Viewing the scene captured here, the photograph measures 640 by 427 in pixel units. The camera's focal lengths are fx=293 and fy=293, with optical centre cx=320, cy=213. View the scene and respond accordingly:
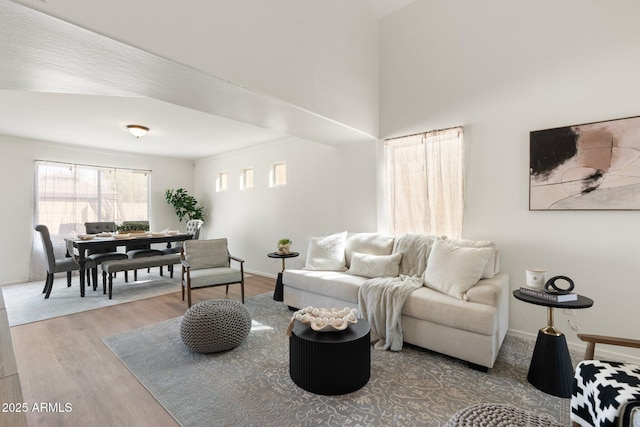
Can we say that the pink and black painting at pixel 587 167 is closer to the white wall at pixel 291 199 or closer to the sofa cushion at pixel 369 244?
the sofa cushion at pixel 369 244

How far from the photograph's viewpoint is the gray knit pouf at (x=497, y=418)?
1.26 meters

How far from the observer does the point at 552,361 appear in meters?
2.03

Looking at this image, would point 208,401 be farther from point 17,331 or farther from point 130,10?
point 17,331

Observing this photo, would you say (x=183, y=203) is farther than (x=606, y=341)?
Yes

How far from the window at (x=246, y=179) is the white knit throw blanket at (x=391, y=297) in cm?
399

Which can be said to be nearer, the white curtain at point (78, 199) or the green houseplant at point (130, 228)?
the green houseplant at point (130, 228)

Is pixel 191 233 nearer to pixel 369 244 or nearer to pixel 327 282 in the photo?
pixel 327 282

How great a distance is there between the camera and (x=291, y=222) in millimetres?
5273

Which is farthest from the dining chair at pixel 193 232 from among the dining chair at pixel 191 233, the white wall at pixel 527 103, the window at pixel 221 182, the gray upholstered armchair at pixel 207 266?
the white wall at pixel 527 103

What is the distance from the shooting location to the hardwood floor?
1.81m

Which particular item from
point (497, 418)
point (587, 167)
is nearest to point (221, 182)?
point (587, 167)

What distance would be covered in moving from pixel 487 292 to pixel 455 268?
1.07 feet

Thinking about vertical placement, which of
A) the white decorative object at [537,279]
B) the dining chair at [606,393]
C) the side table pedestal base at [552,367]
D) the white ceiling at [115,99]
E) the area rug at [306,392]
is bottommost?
the area rug at [306,392]

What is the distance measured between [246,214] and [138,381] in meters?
4.15
